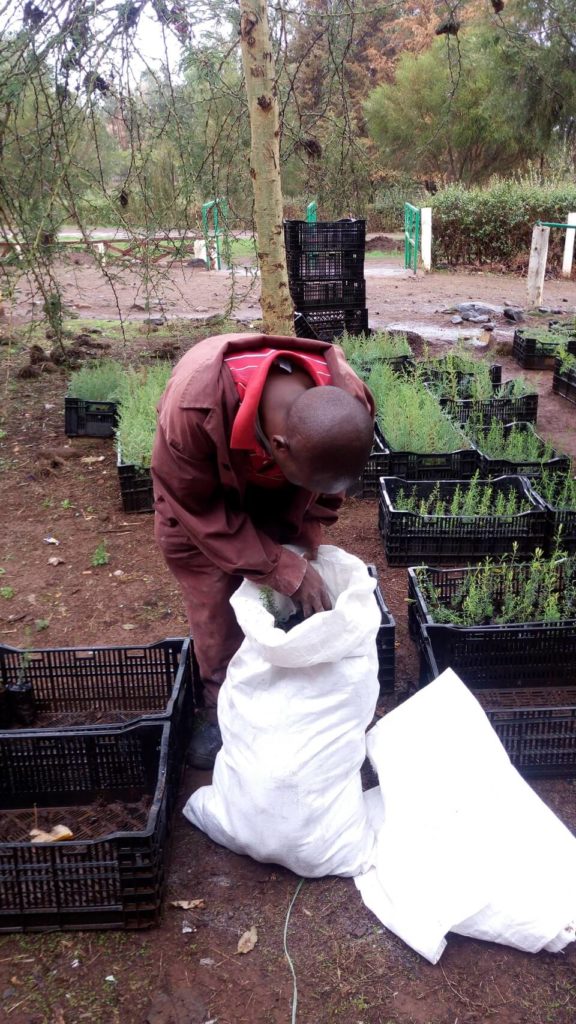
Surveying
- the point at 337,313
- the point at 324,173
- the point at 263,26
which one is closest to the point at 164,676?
the point at 263,26

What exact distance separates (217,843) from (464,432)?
3188 millimetres

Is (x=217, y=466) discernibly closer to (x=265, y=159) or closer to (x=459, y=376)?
(x=265, y=159)

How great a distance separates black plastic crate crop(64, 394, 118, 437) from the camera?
5.74 meters

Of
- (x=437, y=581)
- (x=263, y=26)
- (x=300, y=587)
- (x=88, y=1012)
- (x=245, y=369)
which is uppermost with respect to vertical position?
(x=263, y=26)

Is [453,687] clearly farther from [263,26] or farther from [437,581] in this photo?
A: [263,26]

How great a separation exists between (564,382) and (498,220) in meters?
10.2

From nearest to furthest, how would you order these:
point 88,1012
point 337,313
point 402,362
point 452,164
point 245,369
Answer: point 88,1012 < point 245,369 < point 402,362 < point 337,313 < point 452,164

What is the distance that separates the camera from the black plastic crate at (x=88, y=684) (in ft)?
9.06

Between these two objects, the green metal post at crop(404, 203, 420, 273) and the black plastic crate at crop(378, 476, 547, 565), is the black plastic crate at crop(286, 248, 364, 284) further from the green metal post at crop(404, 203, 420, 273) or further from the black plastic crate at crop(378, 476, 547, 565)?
the green metal post at crop(404, 203, 420, 273)

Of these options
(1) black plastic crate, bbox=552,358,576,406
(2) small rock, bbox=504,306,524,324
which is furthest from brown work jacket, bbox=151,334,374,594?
(2) small rock, bbox=504,306,524,324

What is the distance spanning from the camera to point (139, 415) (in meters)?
4.78

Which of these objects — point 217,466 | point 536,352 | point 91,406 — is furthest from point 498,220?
point 217,466

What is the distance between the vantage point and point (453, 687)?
2322 mm

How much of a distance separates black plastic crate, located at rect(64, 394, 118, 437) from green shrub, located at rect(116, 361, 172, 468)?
279 millimetres
